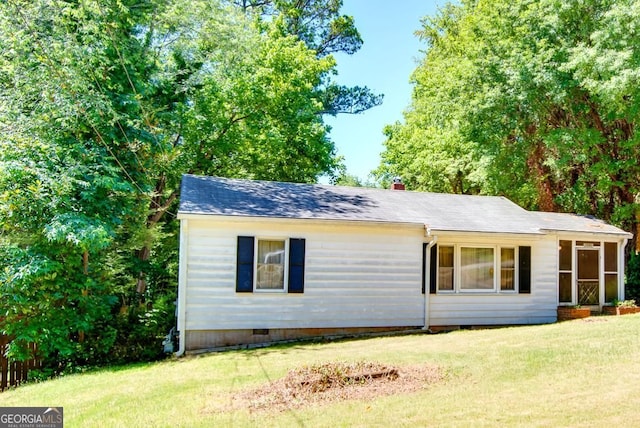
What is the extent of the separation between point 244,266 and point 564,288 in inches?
363

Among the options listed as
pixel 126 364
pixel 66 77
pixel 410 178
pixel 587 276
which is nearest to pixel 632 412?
pixel 126 364

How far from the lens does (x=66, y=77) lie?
12273mm

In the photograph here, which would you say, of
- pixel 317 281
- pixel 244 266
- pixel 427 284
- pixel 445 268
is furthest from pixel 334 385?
pixel 445 268

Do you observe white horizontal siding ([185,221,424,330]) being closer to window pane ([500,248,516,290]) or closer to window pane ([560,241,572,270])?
window pane ([500,248,516,290])

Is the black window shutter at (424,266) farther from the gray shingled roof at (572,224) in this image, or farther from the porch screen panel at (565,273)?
the porch screen panel at (565,273)

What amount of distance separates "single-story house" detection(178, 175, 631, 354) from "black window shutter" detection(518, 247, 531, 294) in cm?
3

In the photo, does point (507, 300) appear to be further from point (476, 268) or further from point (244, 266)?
point (244, 266)

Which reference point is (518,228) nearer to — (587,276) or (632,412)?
(587,276)

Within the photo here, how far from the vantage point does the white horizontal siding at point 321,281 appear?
11.0 meters

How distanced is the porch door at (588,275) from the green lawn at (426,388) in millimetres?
3393

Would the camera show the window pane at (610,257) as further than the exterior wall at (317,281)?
Yes

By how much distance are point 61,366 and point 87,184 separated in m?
3.95

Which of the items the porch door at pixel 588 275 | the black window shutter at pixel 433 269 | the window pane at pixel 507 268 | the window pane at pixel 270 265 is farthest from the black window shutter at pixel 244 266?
the porch door at pixel 588 275

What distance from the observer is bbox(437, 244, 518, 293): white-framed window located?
12898 mm
